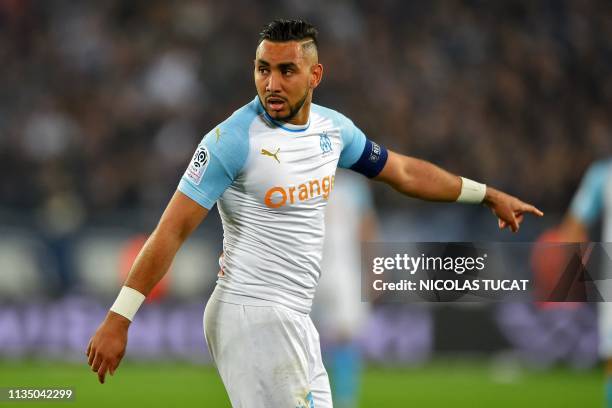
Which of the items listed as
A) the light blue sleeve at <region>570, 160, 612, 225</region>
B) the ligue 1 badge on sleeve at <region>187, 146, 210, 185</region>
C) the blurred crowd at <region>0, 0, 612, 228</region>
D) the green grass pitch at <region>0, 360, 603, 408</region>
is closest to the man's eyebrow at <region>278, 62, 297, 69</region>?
the ligue 1 badge on sleeve at <region>187, 146, 210, 185</region>

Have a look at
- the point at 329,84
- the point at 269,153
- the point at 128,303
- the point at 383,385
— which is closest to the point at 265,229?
the point at 269,153

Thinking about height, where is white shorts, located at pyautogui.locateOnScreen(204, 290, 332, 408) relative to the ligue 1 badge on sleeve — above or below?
below

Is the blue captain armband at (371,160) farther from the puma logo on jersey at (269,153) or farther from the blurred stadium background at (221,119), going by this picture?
the blurred stadium background at (221,119)

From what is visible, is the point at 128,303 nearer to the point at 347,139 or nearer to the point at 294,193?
the point at 294,193

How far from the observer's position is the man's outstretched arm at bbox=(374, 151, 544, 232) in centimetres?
473

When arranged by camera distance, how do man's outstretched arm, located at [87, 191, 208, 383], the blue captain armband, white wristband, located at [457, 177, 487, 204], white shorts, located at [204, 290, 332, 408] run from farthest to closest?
1. white wristband, located at [457, 177, 487, 204]
2. the blue captain armband
3. white shorts, located at [204, 290, 332, 408]
4. man's outstretched arm, located at [87, 191, 208, 383]

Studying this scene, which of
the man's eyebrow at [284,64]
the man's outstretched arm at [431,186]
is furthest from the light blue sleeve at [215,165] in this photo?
the man's outstretched arm at [431,186]

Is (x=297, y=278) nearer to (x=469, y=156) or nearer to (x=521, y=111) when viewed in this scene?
(x=469, y=156)

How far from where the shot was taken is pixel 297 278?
13.7 feet

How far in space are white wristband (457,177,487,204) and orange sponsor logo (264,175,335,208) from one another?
85 cm

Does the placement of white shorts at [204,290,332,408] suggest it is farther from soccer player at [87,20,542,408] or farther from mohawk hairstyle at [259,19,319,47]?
mohawk hairstyle at [259,19,319,47]

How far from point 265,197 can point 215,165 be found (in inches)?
10.3

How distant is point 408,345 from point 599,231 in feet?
7.19

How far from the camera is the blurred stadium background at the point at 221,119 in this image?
10.3 metres
